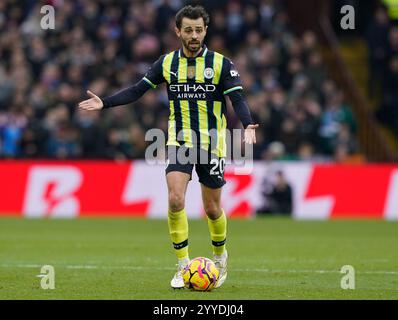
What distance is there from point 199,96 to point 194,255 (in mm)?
3543

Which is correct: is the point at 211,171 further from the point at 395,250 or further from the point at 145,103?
the point at 145,103

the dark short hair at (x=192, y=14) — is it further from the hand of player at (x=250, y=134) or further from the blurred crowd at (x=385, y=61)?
the blurred crowd at (x=385, y=61)

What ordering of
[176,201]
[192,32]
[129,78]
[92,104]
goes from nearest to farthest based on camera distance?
1. [176,201]
2. [192,32]
3. [92,104]
4. [129,78]

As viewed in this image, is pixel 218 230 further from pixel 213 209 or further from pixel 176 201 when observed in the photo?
pixel 176 201

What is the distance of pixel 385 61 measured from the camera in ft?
81.7

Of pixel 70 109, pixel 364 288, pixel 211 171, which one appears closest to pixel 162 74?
pixel 211 171

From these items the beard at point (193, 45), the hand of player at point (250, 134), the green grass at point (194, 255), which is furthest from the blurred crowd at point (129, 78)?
the hand of player at point (250, 134)

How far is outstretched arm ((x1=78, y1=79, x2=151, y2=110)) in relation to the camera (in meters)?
10.1

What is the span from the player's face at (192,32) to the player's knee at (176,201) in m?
1.40

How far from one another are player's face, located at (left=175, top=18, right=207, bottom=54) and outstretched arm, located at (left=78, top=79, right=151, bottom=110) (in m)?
0.62

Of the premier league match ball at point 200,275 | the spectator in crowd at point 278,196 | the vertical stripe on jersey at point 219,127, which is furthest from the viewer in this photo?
the spectator in crowd at point 278,196

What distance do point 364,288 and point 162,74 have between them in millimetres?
2803

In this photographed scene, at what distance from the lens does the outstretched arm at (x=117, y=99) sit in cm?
1013

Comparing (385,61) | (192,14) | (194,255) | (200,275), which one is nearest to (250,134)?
(192,14)
